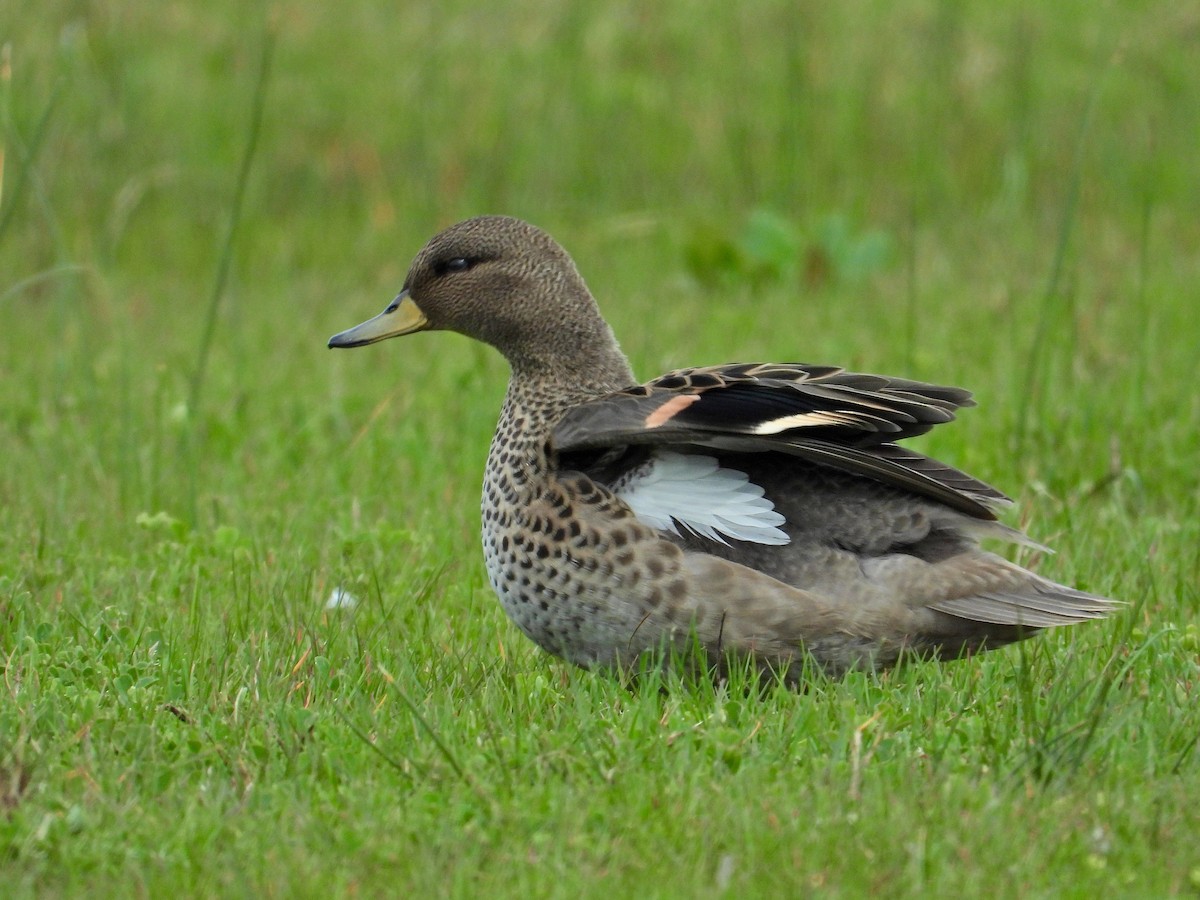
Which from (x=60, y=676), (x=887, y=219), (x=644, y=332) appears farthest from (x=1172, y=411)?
(x=60, y=676)

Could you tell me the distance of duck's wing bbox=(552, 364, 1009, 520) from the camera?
371 cm

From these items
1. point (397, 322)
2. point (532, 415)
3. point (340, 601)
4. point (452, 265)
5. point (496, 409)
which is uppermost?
point (452, 265)

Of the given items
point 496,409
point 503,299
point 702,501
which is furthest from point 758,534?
point 496,409

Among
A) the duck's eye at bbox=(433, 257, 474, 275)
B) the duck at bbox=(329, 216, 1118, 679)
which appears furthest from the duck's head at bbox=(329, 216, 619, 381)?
the duck at bbox=(329, 216, 1118, 679)

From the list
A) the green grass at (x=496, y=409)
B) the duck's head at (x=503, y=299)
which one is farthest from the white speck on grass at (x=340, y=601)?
the duck's head at (x=503, y=299)

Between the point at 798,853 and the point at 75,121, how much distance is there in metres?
7.69

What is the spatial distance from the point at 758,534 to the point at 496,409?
8.87ft

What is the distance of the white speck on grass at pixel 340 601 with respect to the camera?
175 inches

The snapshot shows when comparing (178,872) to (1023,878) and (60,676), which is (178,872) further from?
(1023,878)

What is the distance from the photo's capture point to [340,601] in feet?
14.8

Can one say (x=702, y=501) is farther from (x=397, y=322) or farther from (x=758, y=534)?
(x=397, y=322)

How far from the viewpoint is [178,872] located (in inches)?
114

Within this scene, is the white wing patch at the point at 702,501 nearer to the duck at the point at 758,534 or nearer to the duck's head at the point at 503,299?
the duck at the point at 758,534

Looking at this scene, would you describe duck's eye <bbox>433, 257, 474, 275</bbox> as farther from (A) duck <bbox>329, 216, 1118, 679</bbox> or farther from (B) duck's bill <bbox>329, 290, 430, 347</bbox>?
(A) duck <bbox>329, 216, 1118, 679</bbox>
